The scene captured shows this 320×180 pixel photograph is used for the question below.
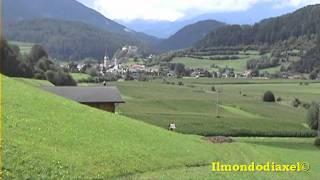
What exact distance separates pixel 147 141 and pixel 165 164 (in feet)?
17.4

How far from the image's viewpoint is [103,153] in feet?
92.1

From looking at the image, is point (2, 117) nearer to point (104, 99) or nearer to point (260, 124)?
point (104, 99)

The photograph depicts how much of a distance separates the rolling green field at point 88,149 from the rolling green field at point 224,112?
33.3 m

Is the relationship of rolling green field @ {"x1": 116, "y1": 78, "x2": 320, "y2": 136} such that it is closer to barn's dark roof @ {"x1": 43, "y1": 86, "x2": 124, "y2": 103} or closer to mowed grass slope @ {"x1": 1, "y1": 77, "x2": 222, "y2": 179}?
barn's dark roof @ {"x1": 43, "y1": 86, "x2": 124, "y2": 103}

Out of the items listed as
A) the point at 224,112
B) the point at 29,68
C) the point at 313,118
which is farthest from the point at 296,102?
the point at 29,68

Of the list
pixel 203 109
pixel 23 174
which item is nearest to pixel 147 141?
pixel 23 174

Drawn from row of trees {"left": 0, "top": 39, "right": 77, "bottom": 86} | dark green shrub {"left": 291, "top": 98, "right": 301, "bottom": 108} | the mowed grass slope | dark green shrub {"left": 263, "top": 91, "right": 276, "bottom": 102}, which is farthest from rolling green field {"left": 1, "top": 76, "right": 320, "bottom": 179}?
dark green shrub {"left": 263, "top": 91, "right": 276, "bottom": 102}

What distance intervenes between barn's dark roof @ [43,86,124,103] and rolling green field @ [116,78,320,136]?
8.26 metres

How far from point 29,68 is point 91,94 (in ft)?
222

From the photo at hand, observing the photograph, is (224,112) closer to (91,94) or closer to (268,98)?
(268,98)

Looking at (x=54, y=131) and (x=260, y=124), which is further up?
(x=54, y=131)

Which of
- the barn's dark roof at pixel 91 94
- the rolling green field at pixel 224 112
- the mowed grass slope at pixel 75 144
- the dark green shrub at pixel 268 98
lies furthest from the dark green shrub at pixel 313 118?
the mowed grass slope at pixel 75 144

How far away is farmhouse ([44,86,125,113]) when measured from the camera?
6725 cm

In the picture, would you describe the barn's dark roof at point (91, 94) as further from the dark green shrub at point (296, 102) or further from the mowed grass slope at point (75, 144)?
the dark green shrub at point (296, 102)
